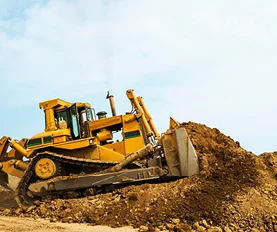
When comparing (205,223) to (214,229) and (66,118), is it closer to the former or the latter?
(214,229)

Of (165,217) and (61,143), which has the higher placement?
(61,143)

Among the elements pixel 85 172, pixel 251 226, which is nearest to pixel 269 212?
pixel 251 226

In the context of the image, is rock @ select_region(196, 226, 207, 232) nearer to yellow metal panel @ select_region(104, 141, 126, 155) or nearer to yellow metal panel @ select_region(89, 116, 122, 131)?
yellow metal panel @ select_region(104, 141, 126, 155)

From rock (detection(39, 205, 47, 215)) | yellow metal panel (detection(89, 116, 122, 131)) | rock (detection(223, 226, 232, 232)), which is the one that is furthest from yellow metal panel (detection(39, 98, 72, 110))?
rock (detection(223, 226, 232, 232))

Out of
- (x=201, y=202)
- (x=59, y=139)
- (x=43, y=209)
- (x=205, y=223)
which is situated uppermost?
(x=59, y=139)

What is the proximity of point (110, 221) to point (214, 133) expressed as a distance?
471 centimetres

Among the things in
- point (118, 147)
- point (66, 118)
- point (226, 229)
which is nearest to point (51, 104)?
point (66, 118)

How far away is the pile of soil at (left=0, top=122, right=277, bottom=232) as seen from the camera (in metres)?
8.92

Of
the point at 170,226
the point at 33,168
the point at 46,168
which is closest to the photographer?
the point at 170,226

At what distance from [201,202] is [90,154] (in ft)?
13.5

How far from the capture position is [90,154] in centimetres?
1212

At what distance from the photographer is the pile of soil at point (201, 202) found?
8.92 m

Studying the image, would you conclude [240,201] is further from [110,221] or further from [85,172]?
[85,172]

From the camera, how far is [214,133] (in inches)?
494
